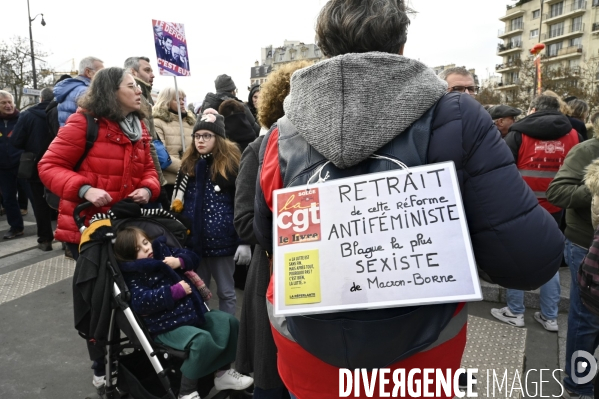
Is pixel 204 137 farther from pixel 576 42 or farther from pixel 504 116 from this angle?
pixel 576 42

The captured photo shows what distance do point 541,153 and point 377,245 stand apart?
3769 millimetres

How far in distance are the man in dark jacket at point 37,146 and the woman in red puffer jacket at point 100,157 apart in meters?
3.36

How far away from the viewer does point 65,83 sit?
482 cm

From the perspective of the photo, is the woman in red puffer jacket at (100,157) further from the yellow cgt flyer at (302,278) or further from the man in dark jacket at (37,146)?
A: the man in dark jacket at (37,146)

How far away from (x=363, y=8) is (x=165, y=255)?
2159mm

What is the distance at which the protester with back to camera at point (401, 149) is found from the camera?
1183mm

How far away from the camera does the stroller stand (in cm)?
265

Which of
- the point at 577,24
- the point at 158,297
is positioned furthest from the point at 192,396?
the point at 577,24

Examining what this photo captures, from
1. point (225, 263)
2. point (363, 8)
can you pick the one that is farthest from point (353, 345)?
point (225, 263)

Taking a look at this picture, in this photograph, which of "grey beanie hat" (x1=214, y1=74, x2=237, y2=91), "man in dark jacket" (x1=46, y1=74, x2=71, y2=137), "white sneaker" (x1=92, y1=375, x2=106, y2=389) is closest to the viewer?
"white sneaker" (x1=92, y1=375, x2=106, y2=389)

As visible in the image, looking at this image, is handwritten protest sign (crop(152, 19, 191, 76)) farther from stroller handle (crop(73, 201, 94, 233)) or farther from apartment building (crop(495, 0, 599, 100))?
apartment building (crop(495, 0, 599, 100))

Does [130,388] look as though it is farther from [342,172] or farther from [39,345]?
[342,172]

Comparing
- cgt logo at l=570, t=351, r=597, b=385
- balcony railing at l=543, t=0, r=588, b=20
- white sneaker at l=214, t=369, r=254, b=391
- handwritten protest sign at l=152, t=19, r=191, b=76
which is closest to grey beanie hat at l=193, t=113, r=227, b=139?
white sneaker at l=214, t=369, r=254, b=391

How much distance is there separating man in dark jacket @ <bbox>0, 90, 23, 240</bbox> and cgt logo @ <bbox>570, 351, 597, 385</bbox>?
23.7 ft
